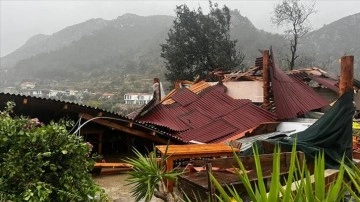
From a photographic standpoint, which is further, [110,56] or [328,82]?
[110,56]

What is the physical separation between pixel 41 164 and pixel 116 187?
9.68 ft

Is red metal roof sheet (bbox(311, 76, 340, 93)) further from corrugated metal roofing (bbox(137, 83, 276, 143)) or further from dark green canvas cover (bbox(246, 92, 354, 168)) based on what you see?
dark green canvas cover (bbox(246, 92, 354, 168))

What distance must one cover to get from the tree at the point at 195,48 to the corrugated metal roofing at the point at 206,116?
13.2 metres

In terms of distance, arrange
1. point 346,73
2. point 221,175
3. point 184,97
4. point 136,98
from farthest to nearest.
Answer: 1. point 136,98
2. point 184,97
3. point 346,73
4. point 221,175

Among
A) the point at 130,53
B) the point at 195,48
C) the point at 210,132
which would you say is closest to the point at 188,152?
the point at 210,132

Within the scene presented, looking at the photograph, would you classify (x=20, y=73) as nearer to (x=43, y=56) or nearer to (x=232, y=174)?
(x=43, y=56)

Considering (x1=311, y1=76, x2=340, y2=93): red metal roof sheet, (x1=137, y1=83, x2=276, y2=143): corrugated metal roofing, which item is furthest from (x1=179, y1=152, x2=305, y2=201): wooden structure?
(x1=311, y1=76, x2=340, y2=93): red metal roof sheet

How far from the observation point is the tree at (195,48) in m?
25.9

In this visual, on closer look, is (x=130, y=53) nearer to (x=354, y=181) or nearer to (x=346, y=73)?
(x=346, y=73)

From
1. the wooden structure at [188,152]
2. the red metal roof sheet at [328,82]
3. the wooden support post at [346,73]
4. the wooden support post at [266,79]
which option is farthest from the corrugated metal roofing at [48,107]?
the red metal roof sheet at [328,82]

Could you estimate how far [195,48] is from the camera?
26.1 m

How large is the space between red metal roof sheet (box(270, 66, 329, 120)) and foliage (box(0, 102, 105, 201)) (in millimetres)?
8136

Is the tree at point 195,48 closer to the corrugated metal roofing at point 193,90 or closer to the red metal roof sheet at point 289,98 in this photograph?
the corrugated metal roofing at point 193,90

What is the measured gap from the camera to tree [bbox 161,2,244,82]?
25.9m
